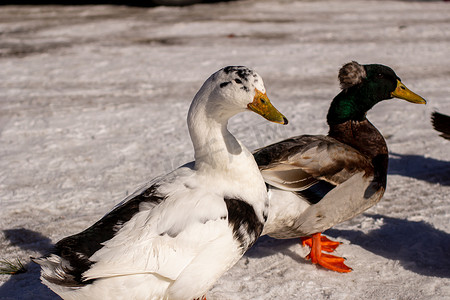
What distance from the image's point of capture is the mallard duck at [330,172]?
3.43 metres

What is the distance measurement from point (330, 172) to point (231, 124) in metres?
2.57

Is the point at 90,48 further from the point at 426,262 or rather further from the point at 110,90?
the point at 426,262

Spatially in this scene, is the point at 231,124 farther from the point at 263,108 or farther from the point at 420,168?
the point at 263,108

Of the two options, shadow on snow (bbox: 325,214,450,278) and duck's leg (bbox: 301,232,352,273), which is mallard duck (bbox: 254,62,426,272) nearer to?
duck's leg (bbox: 301,232,352,273)

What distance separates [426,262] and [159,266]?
1928 millimetres

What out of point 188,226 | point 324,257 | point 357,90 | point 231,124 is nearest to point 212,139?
point 188,226

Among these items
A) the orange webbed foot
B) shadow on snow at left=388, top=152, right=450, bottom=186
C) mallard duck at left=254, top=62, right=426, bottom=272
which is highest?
mallard duck at left=254, top=62, right=426, bottom=272

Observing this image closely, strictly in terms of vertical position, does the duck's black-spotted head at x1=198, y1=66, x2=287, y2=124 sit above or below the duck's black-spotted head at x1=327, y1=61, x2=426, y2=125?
above

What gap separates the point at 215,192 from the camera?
2.85 metres

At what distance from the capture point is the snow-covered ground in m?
3.62

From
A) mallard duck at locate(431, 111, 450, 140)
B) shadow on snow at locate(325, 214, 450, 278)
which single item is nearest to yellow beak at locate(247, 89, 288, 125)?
shadow on snow at locate(325, 214, 450, 278)

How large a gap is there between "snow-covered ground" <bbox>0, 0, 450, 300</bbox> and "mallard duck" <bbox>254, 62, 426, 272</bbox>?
317mm

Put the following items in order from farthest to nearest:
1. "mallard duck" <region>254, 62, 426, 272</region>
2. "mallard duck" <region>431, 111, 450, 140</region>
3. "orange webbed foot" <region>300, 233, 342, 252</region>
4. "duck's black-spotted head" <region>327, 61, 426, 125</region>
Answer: "mallard duck" <region>431, 111, 450, 140</region>
"duck's black-spotted head" <region>327, 61, 426, 125</region>
"orange webbed foot" <region>300, 233, 342, 252</region>
"mallard duck" <region>254, 62, 426, 272</region>

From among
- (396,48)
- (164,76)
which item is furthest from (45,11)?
(396,48)
